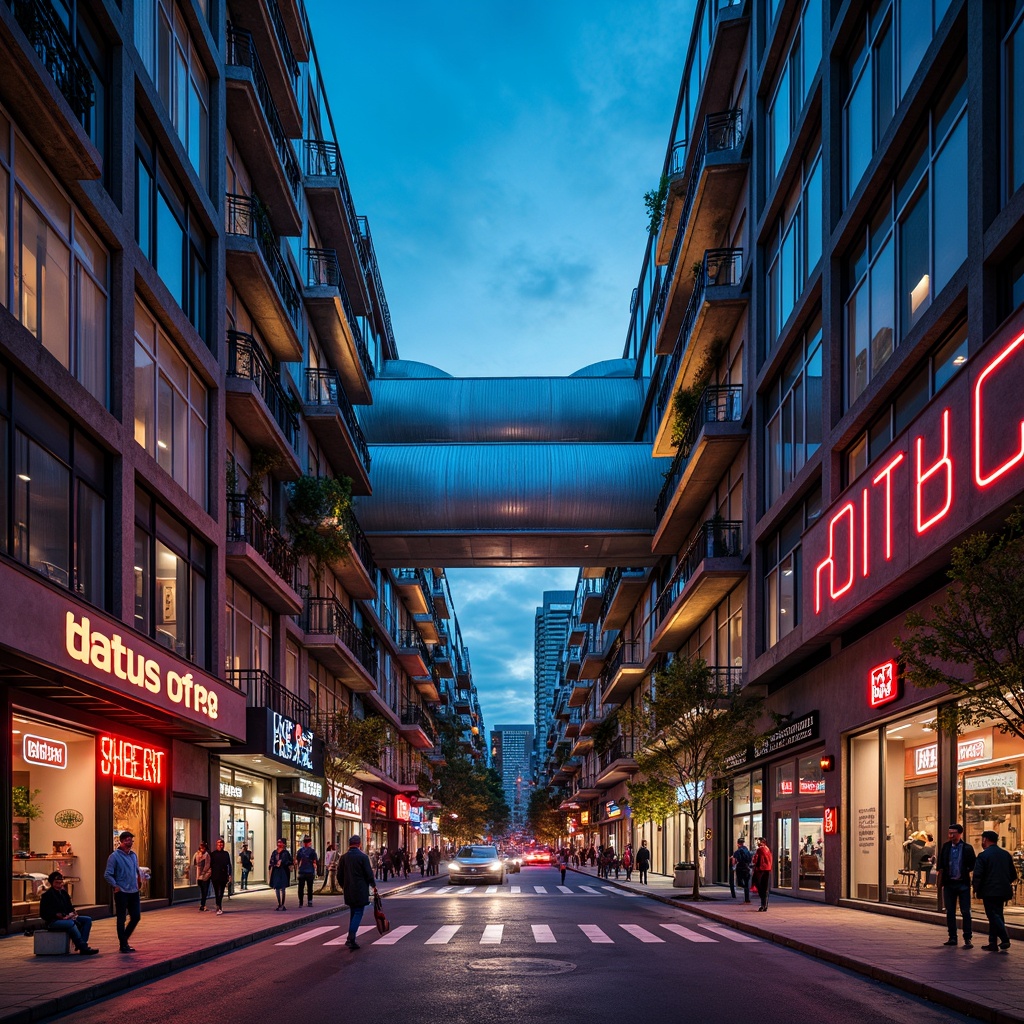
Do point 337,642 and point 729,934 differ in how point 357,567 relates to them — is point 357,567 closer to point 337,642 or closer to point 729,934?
point 337,642

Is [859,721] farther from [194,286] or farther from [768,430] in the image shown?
[194,286]

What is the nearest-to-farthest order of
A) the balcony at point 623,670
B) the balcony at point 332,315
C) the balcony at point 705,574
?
the balcony at point 705,574 → the balcony at point 332,315 → the balcony at point 623,670

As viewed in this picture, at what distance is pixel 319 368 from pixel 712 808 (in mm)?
21287

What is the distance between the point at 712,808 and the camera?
42.4 metres

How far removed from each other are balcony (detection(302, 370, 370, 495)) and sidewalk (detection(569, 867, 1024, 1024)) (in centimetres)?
2174

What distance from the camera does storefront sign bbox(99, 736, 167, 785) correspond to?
22812 mm

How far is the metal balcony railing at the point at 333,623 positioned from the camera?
41.9 meters

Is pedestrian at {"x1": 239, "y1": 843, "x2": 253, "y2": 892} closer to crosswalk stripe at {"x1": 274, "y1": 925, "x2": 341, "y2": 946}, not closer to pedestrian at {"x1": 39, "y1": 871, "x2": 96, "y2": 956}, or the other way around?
crosswalk stripe at {"x1": 274, "y1": 925, "x2": 341, "y2": 946}

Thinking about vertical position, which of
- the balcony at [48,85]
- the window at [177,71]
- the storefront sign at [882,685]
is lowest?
the storefront sign at [882,685]

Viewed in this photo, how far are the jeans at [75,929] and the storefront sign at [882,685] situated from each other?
14141mm

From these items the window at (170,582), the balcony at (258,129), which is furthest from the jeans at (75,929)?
the balcony at (258,129)

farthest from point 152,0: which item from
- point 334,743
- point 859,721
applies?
point 334,743

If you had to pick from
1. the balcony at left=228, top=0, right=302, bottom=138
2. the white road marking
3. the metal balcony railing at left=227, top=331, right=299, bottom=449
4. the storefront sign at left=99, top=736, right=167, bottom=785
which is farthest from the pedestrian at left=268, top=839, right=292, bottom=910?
the balcony at left=228, top=0, right=302, bottom=138

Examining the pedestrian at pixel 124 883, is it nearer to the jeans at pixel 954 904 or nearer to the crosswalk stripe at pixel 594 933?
→ the crosswalk stripe at pixel 594 933
